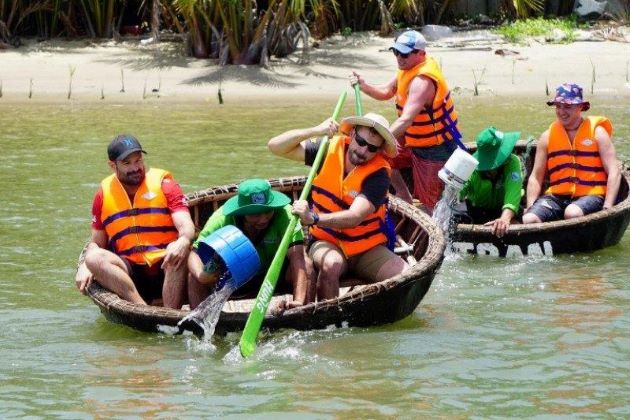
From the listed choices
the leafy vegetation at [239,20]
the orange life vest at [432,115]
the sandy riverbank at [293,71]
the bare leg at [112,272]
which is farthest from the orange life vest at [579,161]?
the leafy vegetation at [239,20]

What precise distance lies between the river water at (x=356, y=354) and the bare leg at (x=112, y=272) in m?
0.25

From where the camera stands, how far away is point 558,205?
32.2ft

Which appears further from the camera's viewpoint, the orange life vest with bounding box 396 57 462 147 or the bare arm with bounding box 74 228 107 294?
the orange life vest with bounding box 396 57 462 147

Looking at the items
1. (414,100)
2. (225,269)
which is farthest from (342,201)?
(414,100)

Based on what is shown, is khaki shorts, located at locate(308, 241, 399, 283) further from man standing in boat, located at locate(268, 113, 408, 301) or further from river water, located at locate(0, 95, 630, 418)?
river water, located at locate(0, 95, 630, 418)

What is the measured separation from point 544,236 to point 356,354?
271cm

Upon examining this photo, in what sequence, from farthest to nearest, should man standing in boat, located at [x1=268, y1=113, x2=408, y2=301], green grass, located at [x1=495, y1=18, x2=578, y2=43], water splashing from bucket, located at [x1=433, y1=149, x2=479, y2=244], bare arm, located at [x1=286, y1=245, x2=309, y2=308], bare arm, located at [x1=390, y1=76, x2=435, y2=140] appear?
green grass, located at [x1=495, y1=18, x2=578, y2=43], bare arm, located at [x1=390, y1=76, x2=435, y2=140], water splashing from bucket, located at [x1=433, y1=149, x2=479, y2=244], man standing in boat, located at [x1=268, y1=113, x2=408, y2=301], bare arm, located at [x1=286, y1=245, x2=309, y2=308]

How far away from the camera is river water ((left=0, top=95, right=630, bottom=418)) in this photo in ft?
21.1

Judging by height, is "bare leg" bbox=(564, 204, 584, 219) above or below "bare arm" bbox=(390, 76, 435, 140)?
below

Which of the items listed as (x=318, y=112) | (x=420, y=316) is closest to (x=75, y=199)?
(x=420, y=316)

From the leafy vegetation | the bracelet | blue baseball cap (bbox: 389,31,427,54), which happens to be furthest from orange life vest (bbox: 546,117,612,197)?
the leafy vegetation

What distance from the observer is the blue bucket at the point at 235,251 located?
693 cm

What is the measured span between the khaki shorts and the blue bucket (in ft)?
2.12

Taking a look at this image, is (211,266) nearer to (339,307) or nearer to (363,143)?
(339,307)
